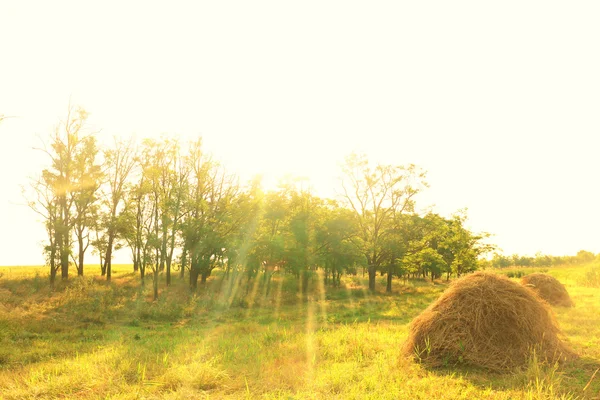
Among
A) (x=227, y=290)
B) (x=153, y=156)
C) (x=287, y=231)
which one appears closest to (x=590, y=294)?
(x=287, y=231)

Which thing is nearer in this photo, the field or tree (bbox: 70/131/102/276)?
the field

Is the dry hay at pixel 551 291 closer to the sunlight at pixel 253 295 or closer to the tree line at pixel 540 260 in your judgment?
the sunlight at pixel 253 295

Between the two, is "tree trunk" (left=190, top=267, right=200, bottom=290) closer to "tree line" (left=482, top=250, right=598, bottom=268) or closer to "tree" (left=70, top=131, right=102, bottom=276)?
"tree" (left=70, top=131, right=102, bottom=276)

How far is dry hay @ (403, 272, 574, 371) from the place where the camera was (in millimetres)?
8641

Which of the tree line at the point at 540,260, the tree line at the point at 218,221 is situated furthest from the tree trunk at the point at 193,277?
the tree line at the point at 540,260

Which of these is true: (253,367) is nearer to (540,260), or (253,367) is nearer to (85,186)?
(85,186)

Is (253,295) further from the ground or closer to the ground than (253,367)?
closer to the ground

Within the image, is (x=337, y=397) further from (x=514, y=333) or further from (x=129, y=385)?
(x=514, y=333)

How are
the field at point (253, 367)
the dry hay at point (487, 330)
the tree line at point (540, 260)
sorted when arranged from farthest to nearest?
the tree line at point (540, 260) < the dry hay at point (487, 330) < the field at point (253, 367)

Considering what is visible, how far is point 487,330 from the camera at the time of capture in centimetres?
895

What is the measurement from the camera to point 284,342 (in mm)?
11695

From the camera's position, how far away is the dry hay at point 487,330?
340 inches

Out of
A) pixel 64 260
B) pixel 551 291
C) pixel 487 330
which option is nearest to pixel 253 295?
pixel 64 260

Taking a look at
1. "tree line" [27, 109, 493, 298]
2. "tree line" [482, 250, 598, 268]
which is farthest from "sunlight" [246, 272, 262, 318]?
"tree line" [482, 250, 598, 268]
